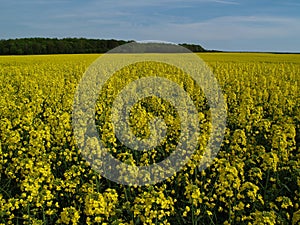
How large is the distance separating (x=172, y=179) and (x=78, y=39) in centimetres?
5569

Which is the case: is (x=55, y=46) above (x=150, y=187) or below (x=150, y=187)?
above

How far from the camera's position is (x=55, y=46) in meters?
52.8

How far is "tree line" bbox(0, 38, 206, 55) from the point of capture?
169 ft

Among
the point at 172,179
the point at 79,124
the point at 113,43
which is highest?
the point at 113,43

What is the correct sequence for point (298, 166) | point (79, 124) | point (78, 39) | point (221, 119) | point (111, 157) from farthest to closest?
point (78, 39)
point (221, 119)
point (79, 124)
point (111, 157)
point (298, 166)

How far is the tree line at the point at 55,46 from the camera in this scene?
5149 cm

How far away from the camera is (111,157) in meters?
5.55

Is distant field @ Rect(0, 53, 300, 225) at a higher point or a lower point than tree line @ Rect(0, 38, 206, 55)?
lower

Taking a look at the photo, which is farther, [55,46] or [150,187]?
[55,46]

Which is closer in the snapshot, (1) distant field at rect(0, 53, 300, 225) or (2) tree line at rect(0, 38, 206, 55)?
(1) distant field at rect(0, 53, 300, 225)

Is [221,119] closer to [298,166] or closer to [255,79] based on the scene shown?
[298,166]

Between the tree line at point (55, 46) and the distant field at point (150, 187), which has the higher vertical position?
the tree line at point (55, 46)

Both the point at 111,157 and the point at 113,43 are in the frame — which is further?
the point at 113,43

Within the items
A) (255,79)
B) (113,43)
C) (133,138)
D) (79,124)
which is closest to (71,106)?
(79,124)
